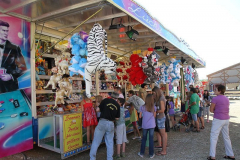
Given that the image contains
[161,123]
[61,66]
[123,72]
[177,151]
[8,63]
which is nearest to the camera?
[8,63]

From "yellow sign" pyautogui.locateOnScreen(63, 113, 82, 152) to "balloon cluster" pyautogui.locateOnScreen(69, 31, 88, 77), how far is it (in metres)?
1.17

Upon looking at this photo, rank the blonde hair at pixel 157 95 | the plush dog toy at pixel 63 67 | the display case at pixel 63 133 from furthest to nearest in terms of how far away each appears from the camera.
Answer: the blonde hair at pixel 157 95 < the plush dog toy at pixel 63 67 < the display case at pixel 63 133

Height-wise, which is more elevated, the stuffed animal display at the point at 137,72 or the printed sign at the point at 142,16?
the printed sign at the point at 142,16

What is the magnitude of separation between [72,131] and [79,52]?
1847 millimetres

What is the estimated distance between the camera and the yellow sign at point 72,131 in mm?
4160

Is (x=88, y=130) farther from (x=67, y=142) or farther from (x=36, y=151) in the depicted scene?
(x=36, y=151)

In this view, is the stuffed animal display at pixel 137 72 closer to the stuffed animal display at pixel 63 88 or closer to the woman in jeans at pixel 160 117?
the woman in jeans at pixel 160 117

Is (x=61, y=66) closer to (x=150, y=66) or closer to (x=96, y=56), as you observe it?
(x=96, y=56)

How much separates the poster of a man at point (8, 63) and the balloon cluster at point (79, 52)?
1.55 m

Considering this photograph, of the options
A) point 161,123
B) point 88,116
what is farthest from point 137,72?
point 88,116

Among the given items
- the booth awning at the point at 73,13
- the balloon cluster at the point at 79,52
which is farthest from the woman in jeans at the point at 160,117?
the balloon cluster at the point at 79,52

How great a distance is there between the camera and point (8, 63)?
4.29m

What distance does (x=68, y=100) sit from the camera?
19.5 feet

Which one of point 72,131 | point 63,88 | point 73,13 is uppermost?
point 73,13
